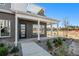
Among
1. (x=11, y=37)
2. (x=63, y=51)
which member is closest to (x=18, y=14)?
(x=11, y=37)

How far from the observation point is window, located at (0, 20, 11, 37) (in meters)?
16.6

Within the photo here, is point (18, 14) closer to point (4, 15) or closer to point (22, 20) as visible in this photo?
point (4, 15)

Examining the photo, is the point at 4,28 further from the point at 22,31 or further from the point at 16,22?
the point at 22,31

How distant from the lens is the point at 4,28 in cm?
1681

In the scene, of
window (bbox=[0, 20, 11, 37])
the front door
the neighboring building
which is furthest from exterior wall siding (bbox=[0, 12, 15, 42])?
the front door

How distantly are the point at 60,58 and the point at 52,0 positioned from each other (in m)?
3.48

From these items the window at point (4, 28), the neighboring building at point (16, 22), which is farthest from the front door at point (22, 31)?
the window at point (4, 28)

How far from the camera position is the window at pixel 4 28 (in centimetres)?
1662

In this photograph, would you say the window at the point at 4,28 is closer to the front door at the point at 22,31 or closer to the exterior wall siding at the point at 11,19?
the exterior wall siding at the point at 11,19

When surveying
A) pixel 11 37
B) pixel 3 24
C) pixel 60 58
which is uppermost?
pixel 3 24

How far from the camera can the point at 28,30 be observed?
21.3 metres

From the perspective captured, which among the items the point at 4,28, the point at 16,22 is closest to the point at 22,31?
the point at 4,28

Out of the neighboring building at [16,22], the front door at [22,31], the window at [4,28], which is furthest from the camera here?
the front door at [22,31]

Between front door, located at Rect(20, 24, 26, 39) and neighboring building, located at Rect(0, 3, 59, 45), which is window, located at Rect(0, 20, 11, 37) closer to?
neighboring building, located at Rect(0, 3, 59, 45)
